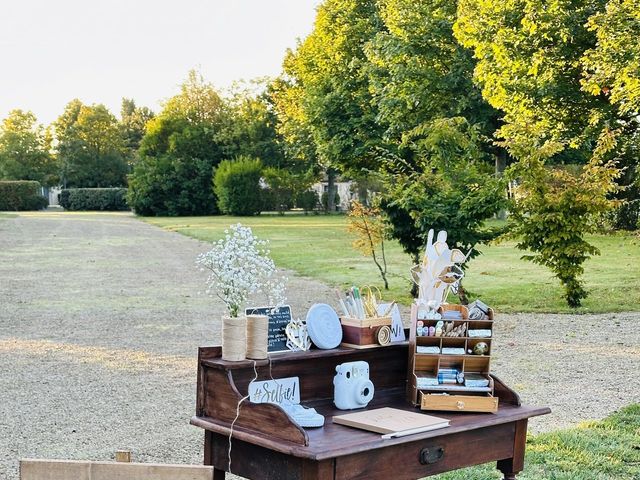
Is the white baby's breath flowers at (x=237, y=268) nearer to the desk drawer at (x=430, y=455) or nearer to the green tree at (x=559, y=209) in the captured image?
the desk drawer at (x=430, y=455)

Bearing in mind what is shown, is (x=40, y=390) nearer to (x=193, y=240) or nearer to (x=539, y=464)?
(x=539, y=464)

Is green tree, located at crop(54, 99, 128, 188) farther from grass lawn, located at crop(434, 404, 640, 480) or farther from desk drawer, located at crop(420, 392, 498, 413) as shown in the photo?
desk drawer, located at crop(420, 392, 498, 413)

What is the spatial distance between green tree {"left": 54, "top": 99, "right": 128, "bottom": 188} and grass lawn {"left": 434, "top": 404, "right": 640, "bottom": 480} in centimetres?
7266

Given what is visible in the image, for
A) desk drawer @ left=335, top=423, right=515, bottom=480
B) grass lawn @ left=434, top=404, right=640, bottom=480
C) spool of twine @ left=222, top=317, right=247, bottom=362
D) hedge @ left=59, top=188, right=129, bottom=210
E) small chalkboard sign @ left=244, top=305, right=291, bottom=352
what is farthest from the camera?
hedge @ left=59, top=188, right=129, bottom=210

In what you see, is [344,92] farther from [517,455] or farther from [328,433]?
[328,433]

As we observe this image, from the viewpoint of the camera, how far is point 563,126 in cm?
2248

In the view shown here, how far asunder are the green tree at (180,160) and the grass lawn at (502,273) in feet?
89.3

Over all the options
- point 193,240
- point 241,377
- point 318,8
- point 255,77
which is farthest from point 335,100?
point 241,377

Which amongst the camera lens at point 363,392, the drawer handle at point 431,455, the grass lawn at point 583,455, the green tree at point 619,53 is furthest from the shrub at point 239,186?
the drawer handle at point 431,455

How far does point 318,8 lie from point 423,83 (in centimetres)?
1099

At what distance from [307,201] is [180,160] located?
30.8ft

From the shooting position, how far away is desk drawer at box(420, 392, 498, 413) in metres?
3.88

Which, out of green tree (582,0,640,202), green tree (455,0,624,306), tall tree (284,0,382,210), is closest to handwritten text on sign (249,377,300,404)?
green tree (455,0,624,306)

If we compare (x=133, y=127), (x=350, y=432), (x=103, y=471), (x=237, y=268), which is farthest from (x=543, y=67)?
(x=133, y=127)
